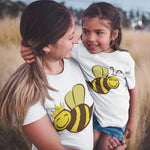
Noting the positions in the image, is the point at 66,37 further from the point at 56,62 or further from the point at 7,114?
the point at 7,114

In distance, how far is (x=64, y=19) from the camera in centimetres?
62

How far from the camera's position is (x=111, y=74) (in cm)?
88

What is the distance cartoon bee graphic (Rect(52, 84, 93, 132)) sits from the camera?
71 cm

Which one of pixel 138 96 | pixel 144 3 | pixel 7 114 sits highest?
pixel 144 3

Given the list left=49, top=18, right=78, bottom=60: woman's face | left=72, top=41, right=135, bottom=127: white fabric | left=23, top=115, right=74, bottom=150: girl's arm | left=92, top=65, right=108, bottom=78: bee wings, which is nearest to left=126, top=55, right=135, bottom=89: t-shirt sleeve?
left=72, top=41, right=135, bottom=127: white fabric

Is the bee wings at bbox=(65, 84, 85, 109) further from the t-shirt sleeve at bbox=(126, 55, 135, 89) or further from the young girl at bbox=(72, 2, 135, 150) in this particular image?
the t-shirt sleeve at bbox=(126, 55, 135, 89)

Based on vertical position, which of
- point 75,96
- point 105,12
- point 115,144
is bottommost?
point 115,144

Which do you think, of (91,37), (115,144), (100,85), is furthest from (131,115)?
(91,37)

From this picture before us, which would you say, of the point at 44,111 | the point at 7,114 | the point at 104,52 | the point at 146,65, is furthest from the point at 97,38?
the point at 146,65

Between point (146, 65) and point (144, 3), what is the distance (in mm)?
448

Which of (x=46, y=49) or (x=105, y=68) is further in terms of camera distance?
(x=105, y=68)

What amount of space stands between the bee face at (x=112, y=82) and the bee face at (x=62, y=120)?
280mm

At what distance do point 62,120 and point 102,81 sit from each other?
11.5 inches

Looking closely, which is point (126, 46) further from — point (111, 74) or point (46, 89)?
point (46, 89)
